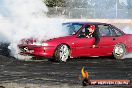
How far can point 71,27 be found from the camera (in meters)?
15.9

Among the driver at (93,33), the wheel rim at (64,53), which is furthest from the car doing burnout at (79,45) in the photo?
the driver at (93,33)

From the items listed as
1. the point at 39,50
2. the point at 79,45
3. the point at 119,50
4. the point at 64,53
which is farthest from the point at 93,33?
the point at 39,50

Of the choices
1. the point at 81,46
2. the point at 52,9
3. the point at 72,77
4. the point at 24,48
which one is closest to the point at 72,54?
the point at 81,46

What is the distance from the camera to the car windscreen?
15.7 m

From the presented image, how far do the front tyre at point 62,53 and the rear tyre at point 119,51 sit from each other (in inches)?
82.7

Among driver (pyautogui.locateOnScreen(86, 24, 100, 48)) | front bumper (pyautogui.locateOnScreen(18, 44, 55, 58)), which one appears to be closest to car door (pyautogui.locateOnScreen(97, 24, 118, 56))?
driver (pyautogui.locateOnScreen(86, 24, 100, 48))

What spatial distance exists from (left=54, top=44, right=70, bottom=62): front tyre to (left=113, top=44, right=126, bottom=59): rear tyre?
82.7 inches

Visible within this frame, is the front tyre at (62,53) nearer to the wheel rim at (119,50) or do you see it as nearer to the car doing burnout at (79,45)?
the car doing burnout at (79,45)

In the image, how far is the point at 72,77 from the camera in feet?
37.6

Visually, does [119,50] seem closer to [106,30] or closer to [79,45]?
[106,30]

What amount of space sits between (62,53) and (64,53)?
0.26 ft

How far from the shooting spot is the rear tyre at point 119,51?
16.4 metres

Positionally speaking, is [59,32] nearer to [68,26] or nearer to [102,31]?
[68,26]

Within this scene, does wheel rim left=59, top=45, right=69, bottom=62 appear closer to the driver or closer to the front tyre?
the front tyre
